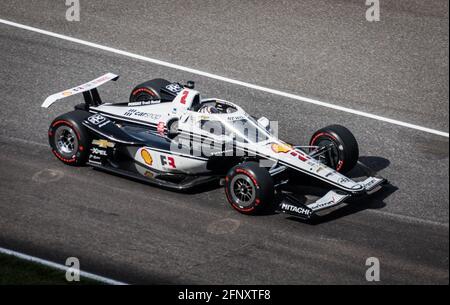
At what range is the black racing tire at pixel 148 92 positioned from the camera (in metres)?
17.4

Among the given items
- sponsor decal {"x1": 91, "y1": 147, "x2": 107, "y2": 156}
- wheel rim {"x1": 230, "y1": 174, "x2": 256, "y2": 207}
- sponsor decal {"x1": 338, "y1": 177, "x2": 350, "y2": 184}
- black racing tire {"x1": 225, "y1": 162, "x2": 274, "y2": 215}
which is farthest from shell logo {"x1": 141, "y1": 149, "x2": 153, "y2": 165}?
sponsor decal {"x1": 338, "y1": 177, "x2": 350, "y2": 184}

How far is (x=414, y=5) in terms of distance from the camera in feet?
74.3

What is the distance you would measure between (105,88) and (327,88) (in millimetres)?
4909

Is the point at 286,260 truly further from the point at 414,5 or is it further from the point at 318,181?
the point at 414,5

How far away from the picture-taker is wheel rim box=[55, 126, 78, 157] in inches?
631

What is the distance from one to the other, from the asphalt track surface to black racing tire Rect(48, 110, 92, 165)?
0.24 meters

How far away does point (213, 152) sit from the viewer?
1530cm

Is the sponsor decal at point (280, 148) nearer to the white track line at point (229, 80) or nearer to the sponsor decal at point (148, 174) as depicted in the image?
the sponsor decal at point (148, 174)

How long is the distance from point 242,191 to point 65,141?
12.2 feet

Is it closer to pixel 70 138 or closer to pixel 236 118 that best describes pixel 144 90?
pixel 70 138

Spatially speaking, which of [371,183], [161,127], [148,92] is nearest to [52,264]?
[161,127]

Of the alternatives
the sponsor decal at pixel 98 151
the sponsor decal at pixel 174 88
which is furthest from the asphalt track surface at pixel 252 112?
the sponsor decal at pixel 174 88

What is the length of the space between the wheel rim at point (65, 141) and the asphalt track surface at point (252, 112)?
310 millimetres
